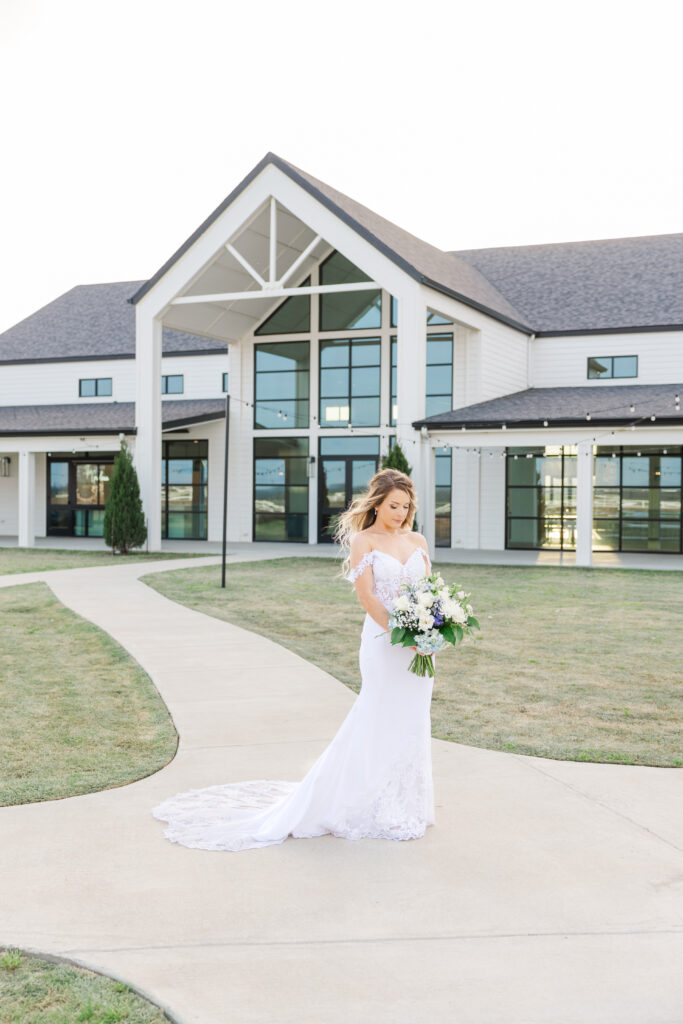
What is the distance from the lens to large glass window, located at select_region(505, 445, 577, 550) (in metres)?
24.8

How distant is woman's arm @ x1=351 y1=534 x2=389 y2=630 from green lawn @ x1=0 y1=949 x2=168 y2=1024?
2.15 meters

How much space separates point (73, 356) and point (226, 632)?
2259 centimetres

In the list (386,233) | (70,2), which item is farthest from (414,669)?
(386,233)

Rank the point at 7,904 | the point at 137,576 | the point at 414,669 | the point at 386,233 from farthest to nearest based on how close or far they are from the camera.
A: the point at 386,233, the point at 137,576, the point at 414,669, the point at 7,904

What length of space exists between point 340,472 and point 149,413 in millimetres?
5697

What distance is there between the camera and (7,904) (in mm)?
3824

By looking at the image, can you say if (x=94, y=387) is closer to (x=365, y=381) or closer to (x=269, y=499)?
(x=269, y=499)

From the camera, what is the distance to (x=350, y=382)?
26.5m

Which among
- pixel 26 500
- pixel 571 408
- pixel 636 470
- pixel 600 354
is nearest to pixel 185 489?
pixel 26 500

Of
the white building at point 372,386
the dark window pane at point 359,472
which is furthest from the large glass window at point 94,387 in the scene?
the dark window pane at point 359,472

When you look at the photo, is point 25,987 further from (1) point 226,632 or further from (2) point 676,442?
(2) point 676,442

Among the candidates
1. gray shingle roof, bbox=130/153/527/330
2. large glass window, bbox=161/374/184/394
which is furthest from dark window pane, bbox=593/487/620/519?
large glass window, bbox=161/374/184/394

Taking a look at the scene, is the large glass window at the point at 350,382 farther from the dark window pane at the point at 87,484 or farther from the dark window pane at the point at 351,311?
the dark window pane at the point at 87,484

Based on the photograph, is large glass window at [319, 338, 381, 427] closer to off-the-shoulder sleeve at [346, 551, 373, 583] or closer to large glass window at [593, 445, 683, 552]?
large glass window at [593, 445, 683, 552]
